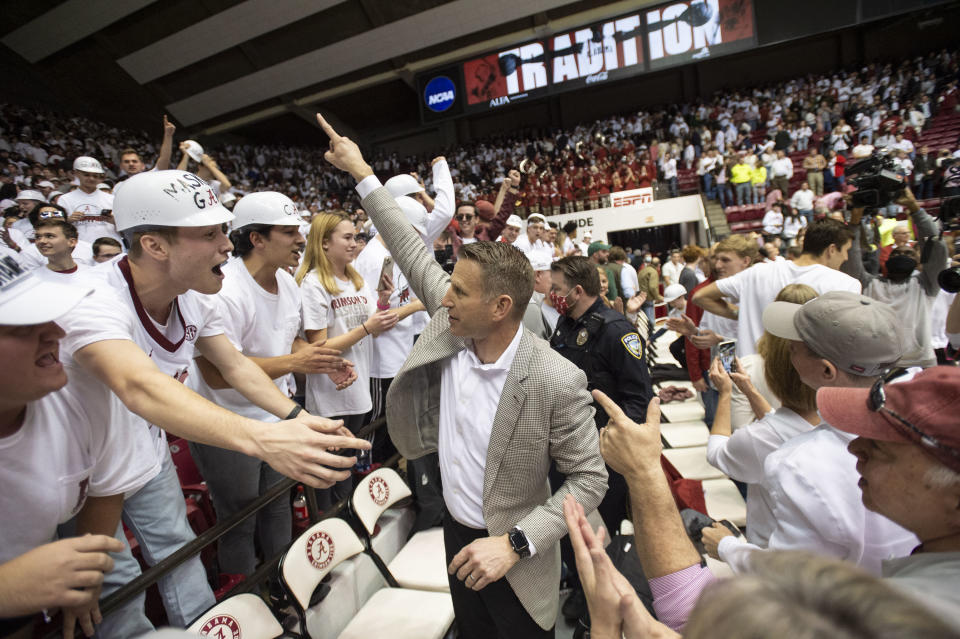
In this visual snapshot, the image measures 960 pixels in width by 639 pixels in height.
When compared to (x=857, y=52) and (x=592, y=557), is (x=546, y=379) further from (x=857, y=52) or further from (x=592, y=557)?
(x=857, y=52)

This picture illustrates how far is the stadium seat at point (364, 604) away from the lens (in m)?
1.95

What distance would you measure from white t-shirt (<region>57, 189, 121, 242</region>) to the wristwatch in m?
5.56

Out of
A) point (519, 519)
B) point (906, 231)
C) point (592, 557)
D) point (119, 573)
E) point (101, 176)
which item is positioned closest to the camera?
point (592, 557)

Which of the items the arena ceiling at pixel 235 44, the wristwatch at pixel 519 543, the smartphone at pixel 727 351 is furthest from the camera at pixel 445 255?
the arena ceiling at pixel 235 44

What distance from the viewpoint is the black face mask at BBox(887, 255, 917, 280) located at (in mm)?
3520

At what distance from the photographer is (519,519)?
63.7 inches

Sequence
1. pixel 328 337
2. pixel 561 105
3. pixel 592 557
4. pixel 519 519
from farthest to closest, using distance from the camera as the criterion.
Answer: pixel 561 105, pixel 328 337, pixel 519 519, pixel 592 557

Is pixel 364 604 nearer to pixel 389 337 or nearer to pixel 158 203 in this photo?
pixel 389 337

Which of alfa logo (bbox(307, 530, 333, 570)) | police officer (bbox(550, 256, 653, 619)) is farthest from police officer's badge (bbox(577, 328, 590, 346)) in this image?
alfa logo (bbox(307, 530, 333, 570))

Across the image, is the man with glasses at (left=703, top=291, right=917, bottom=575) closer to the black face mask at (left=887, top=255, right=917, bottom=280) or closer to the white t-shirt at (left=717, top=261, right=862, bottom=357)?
the white t-shirt at (left=717, top=261, right=862, bottom=357)

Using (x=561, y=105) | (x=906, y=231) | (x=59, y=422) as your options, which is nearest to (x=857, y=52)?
(x=561, y=105)

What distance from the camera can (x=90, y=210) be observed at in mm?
5152

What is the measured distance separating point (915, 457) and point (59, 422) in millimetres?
1801

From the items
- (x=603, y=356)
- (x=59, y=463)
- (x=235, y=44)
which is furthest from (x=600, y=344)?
(x=235, y=44)
